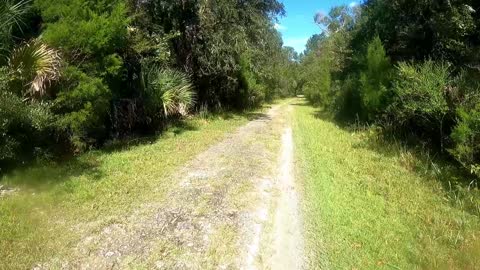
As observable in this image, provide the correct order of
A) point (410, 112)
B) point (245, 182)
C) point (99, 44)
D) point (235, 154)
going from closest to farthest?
point (245, 182) → point (99, 44) → point (235, 154) → point (410, 112)

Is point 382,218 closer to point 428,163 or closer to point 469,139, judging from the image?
point 469,139

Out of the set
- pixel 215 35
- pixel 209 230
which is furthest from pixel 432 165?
pixel 215 35

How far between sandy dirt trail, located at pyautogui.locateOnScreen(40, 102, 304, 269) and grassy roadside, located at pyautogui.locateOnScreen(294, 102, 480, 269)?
16.3 inches

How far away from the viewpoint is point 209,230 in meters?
5.62

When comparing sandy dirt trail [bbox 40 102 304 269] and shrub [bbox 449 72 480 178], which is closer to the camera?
sandy dirt trail [bbox 40 102 304 269]

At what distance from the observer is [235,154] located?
10750 mm

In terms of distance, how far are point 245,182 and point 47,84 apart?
15.8 feet

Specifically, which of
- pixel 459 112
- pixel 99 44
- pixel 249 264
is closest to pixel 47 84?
pixel 99 44

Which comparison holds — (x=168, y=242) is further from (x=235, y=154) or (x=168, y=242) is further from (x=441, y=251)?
(x=235, y=154)

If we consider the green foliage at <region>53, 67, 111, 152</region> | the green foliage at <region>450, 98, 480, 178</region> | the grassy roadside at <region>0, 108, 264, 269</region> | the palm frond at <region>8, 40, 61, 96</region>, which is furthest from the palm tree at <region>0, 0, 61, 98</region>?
the green foliage at <region>450, 98, 480, 178</region>

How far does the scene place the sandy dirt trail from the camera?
4.75 m

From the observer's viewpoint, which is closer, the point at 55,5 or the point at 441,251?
the point at 441,251

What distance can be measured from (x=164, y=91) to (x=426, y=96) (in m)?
8.17

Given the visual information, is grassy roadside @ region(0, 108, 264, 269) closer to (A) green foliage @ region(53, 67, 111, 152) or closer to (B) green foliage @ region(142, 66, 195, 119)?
(A) green foliage @ region(53, 67, 111, 152)
